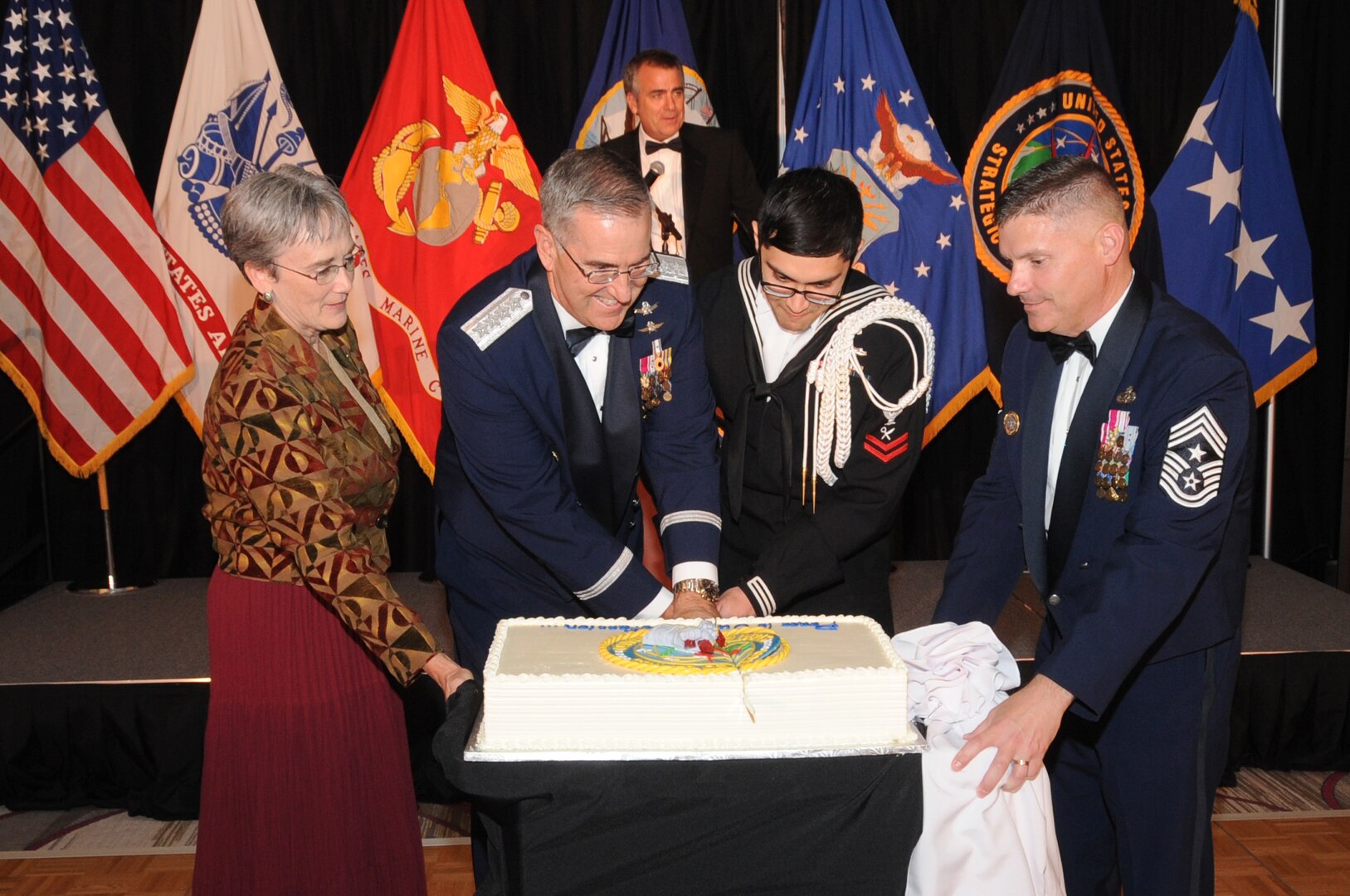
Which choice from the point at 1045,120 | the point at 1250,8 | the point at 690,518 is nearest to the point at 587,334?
the point at 690,518

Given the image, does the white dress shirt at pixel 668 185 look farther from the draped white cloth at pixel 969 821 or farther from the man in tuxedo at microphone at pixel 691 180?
the draped white cloth at pixel 969 821

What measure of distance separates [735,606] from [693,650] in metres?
0.58

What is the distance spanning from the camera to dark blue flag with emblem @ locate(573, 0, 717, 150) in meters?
4.59

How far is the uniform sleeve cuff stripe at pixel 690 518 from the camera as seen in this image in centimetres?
238

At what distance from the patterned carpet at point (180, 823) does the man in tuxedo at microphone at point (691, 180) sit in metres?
2.10

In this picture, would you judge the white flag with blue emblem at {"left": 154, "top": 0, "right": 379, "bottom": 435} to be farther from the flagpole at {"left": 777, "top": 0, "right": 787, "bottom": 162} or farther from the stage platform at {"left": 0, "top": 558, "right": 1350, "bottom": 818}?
the flagpole at {"left": 777, "top": 0, "right": 787, "bottom": 162}

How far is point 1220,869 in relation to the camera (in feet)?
10.4

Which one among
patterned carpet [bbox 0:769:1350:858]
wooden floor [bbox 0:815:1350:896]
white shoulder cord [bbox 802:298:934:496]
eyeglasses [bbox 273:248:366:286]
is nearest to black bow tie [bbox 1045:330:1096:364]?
white shoulder cord [bbox 802:298:934:496]

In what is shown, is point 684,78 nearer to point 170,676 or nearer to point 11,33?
point 11,33

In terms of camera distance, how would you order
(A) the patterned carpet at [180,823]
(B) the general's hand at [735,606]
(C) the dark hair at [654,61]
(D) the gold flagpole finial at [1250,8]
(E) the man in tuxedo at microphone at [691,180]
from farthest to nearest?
(D) the gold flagpole finial at [1250,8] → (E) the man in tuxedo at microphone at [691,180] → (C) the dark hair at [654,61] → (A) the patterned carpet at [180,823] → (B) the general's hand at [735,606]

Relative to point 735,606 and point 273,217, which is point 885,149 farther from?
point 273,217

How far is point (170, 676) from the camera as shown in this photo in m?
3.63

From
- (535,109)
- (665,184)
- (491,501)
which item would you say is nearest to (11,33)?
(535,109)

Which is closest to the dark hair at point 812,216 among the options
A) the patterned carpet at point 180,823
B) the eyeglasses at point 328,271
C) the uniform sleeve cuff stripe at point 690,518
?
the uniform sleeve cuff stripe at point 690,518
